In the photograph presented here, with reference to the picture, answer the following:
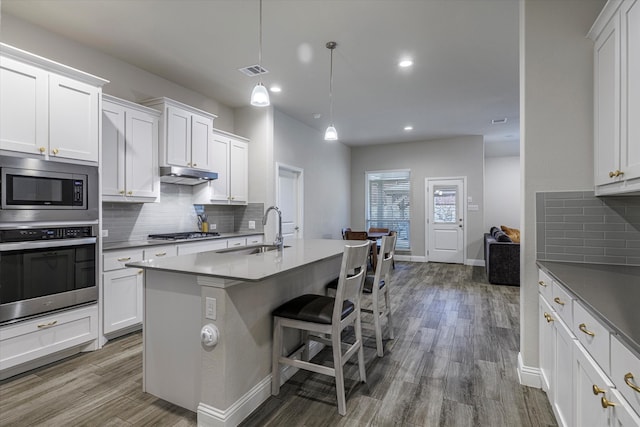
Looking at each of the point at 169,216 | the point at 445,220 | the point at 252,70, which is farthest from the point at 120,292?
the point at 445,220

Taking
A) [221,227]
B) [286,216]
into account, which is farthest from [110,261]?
[286,216]

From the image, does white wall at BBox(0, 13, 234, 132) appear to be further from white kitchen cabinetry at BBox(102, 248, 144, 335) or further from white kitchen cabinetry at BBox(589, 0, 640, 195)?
white kitchen cabinetry at BBox(589, 0, 640, 195)

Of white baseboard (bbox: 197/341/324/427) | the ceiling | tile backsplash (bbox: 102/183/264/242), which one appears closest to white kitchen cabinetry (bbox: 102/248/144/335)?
tile backsplash (bbox: 102/183/264/242)

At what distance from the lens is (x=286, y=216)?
600cm

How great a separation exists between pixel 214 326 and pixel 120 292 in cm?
190

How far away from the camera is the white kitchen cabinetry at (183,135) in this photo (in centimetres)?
378

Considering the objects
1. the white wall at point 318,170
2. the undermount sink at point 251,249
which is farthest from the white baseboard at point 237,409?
the white wall at point 318,170

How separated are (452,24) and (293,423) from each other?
343 cm

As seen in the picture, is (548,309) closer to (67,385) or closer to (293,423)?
(293,423)

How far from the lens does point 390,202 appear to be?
8.36 m

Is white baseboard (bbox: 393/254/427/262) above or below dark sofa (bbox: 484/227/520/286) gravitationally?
below

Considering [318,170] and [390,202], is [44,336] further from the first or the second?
[390,202]

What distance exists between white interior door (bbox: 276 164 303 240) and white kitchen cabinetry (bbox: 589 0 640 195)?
4.33 meters

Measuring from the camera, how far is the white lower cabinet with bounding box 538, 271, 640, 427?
98 cm
